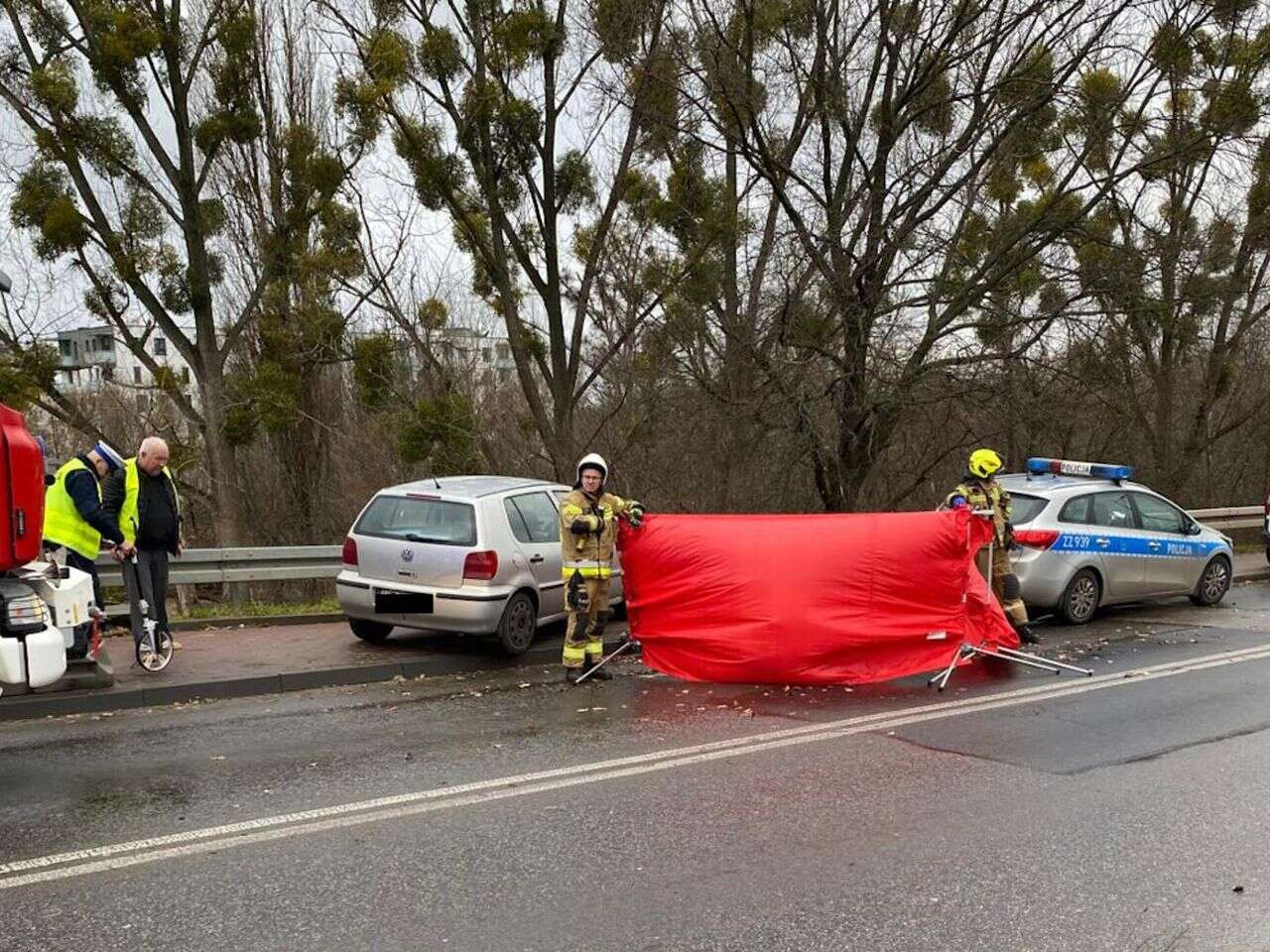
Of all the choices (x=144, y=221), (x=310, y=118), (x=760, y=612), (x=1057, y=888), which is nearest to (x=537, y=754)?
(x=760, y=612)

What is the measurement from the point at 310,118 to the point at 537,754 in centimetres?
1843

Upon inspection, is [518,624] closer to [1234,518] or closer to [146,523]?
[146,523]

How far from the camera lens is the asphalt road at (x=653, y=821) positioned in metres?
4.01

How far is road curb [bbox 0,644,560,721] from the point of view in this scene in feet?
25.5

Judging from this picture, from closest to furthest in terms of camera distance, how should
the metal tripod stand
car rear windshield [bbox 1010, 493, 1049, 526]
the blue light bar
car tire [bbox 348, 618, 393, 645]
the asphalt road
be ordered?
the asphalt road, the metal tripod stand, car tire [bbox 348, 618, 393, 645], car rear windshield [bbox 1010, 493, 1049, 526], the blue light bar

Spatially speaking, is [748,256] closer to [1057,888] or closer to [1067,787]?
[1067,787]

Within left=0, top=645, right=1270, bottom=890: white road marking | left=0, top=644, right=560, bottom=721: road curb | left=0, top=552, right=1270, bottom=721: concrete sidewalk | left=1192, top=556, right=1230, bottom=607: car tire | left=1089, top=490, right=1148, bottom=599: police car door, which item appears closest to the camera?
left=0, top=645, right=1270, bottom=890: white road marking

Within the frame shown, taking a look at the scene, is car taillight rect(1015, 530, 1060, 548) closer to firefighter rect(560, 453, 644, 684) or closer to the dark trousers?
firefighter rect(560, 453, 644, 684)

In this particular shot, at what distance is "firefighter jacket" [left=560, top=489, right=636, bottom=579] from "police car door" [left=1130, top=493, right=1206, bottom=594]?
7.11 metres

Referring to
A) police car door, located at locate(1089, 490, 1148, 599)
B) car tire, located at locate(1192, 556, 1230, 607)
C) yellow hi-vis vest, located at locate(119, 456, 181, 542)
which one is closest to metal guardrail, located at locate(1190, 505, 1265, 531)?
car tire, located at locate(1192, 556, 1230, 607)

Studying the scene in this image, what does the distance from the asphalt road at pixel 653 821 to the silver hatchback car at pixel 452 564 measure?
127cm

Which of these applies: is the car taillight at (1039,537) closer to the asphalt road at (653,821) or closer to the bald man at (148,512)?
the asphalt road at (653,821)

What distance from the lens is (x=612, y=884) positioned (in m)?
4.40

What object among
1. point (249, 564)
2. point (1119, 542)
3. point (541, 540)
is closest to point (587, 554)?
point (541, 540)
